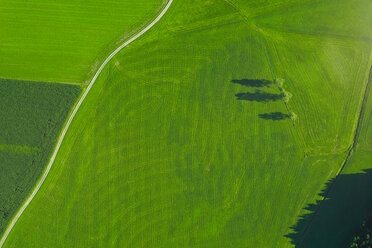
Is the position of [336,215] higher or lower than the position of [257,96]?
lower

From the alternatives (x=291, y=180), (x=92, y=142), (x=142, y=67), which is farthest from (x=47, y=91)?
(x=291, y=180)

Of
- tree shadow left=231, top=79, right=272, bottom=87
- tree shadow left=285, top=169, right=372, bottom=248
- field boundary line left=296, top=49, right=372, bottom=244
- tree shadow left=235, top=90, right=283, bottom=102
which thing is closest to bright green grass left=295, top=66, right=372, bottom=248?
tree shadow left=285, top=169, right=372, bottom=248

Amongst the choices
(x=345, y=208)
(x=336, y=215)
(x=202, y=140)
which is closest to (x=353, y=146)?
(x=345, y=208)

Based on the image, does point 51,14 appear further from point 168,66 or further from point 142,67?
point 168,66

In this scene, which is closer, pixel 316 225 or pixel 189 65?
pixel 316 225

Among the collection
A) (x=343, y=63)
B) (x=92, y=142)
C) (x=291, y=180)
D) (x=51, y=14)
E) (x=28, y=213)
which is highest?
(x=51, y=14)

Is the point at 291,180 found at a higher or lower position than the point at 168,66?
lower

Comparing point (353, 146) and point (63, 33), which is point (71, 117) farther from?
point (353, 146)
